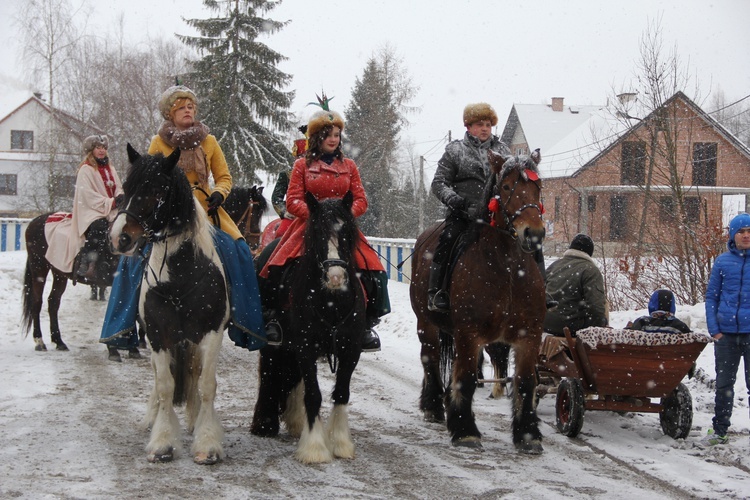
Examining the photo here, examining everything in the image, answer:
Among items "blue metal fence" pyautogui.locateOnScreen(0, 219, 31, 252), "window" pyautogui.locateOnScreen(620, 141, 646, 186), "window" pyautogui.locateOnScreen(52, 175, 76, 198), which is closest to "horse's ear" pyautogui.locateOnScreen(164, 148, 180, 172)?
"window" pyautogui.locateOnScreen(620, 141, 646, 186)

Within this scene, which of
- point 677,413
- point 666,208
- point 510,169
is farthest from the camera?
point 666,208

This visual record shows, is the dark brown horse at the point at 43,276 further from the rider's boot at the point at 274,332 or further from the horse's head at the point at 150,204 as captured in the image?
the horse's head at the point at 150,204

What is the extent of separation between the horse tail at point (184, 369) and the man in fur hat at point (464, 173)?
2.20 m

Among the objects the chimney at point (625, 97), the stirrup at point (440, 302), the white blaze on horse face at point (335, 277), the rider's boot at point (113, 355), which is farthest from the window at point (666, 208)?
the rider's boot at point (113, 355)

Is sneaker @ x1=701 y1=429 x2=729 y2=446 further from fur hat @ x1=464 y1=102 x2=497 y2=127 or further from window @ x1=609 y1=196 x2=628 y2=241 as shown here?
window @ x1=609 y1=196 x2=628 y2=241

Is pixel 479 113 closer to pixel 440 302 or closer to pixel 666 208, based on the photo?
pixel 440 302

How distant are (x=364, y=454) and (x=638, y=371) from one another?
257 cm

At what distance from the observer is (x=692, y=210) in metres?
14.3

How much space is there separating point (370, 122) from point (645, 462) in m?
36.6

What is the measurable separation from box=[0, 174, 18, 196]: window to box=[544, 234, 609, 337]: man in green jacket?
181 ft

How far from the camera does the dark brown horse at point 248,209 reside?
11.6 meters

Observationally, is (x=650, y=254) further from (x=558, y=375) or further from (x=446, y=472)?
(x=446, y=472)

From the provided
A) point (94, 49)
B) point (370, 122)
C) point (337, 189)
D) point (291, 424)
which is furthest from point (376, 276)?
point (94, 49)

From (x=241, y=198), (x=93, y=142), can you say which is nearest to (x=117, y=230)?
(x=93, y=142)
